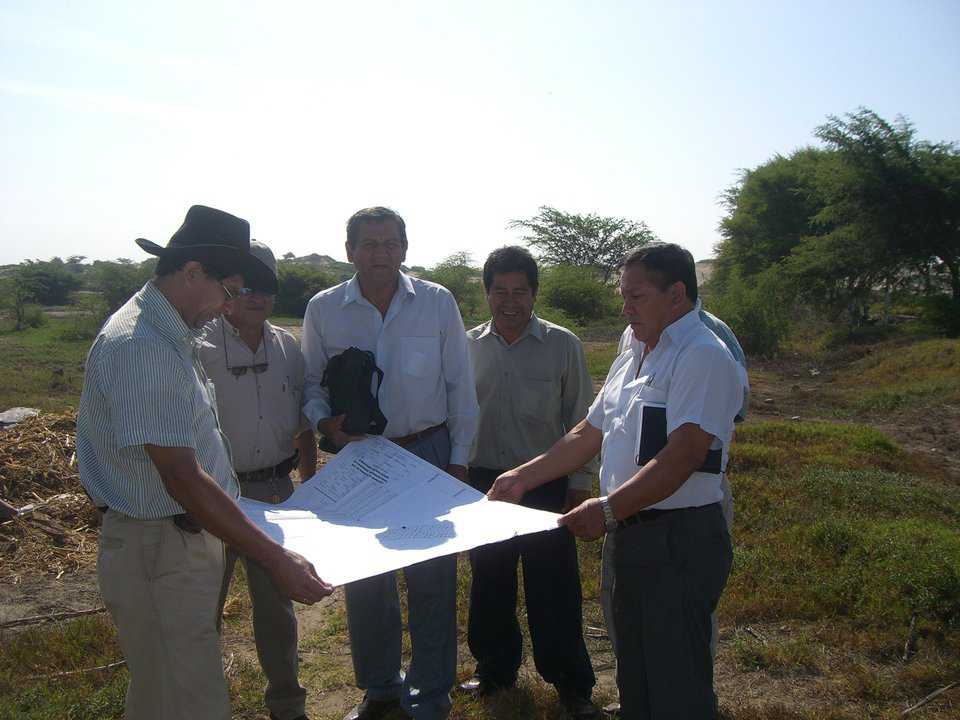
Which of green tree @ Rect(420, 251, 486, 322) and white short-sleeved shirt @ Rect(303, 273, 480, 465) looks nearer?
white short-sleeved shirt @ Rect(303, 273, 480, 465)

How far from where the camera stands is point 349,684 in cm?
377

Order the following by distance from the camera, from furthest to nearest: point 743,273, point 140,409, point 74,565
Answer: point 743,273 < point 74,565 < point 140,409

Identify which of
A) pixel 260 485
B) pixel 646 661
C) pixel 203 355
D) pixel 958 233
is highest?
pixel 958 233

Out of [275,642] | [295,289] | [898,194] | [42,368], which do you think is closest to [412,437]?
[275,642]

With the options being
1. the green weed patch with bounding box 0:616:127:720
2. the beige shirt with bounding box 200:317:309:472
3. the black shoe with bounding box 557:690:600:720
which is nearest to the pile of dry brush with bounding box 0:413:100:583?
the green weed patch with bounding box 0:616:127:720

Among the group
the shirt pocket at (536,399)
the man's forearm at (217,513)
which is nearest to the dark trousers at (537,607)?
the shirt pocket at (536,399)

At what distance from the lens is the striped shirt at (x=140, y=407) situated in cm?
213

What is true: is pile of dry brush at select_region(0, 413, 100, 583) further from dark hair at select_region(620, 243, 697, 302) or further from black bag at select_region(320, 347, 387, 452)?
dark hair at select_region(620, 243, 697, 302)

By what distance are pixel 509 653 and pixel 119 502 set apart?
78.2 inches

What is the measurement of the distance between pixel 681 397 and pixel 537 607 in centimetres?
147

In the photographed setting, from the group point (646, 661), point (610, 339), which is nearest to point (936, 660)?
point (646, 661)

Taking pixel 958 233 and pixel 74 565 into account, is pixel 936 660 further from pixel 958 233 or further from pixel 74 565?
pixel 958 233

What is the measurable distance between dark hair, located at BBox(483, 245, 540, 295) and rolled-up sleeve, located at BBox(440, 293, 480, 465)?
0.25 meters

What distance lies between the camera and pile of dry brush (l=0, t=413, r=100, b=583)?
561 cm
